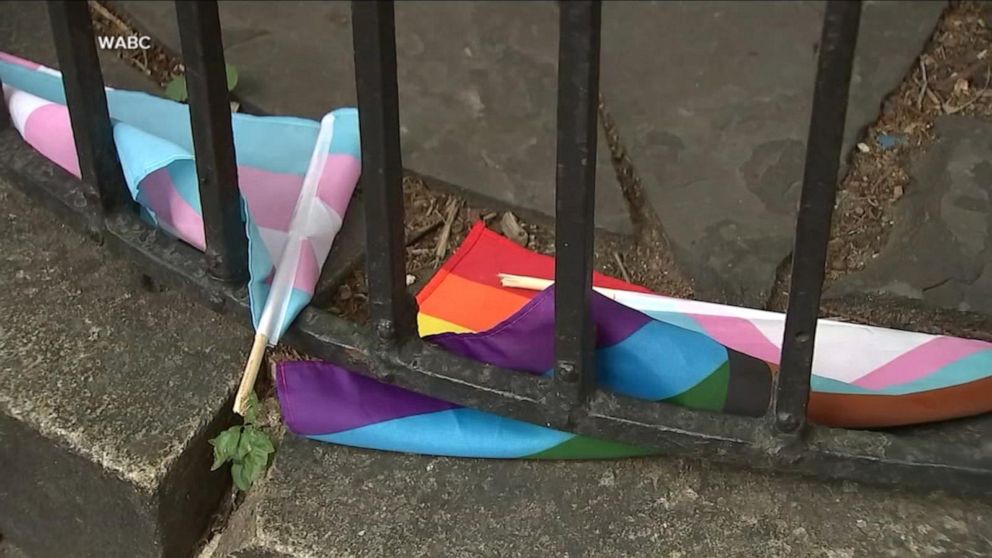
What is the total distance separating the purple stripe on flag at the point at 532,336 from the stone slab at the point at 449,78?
38 cm

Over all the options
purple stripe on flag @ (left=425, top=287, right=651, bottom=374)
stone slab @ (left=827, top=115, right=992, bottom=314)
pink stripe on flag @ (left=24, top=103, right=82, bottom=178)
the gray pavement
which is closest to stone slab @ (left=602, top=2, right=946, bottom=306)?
the gray pavement

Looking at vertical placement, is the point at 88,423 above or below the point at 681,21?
below

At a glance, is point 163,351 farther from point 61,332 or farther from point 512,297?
point 512,297

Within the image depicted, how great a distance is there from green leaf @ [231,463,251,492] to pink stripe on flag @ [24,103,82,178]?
1.16 feet

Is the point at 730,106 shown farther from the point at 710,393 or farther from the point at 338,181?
the point at 710,393

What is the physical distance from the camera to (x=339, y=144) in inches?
56.0

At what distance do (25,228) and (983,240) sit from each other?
1.04 meters

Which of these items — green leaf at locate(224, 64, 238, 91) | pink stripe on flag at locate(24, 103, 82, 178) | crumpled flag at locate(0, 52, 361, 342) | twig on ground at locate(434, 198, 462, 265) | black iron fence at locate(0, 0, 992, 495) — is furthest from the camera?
green leaf at locate(224, 64, 238, 91)

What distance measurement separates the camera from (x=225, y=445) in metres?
1.19

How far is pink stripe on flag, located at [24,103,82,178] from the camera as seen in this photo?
1.34 m

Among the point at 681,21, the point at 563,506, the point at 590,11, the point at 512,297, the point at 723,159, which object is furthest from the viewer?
the point at 681,21

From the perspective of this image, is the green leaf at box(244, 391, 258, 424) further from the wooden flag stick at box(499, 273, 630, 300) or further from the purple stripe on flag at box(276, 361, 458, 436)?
the wooden flag stick at box(499, 273, 630, 300)

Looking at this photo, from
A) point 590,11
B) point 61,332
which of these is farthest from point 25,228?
point 590,11

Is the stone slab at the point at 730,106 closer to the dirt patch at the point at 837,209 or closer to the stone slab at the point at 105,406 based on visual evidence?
the dirt patch at the point at 837,209
